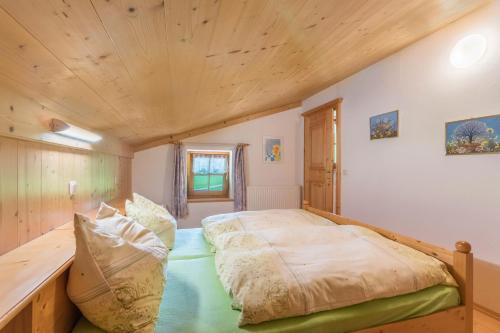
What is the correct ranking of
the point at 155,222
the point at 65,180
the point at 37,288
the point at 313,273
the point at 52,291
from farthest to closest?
the point at 155,222 → the point at 65,180 → the point at 313,273 → the point at 52,291 → the point at 37,288

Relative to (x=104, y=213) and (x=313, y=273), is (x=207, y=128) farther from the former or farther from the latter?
(x=313, y=273)

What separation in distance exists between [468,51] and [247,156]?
3356 millimetres

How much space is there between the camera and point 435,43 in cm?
248

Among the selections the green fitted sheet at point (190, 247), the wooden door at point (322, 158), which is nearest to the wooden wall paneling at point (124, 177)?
the green fitted sheet at point (190, 247)

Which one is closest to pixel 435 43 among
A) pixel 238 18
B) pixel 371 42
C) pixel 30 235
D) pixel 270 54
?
pixel 371 42

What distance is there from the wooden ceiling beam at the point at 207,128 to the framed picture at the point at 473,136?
290cm

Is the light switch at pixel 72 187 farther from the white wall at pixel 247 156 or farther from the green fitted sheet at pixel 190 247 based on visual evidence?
the white wall at pixel 247 156

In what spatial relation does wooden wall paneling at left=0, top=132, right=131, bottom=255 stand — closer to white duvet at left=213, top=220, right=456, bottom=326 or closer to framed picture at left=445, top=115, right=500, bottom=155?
white duvet at left=213, top=220, right=456, bottom=326

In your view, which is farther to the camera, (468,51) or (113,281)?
(468,51)

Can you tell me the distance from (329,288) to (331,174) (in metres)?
3.04

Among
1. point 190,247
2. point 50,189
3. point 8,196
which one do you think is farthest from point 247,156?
point 8,196

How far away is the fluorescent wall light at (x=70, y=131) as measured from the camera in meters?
1.36

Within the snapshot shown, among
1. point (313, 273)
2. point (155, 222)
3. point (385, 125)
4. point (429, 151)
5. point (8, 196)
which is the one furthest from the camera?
point (385, 125)

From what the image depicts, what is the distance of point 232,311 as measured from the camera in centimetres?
115
